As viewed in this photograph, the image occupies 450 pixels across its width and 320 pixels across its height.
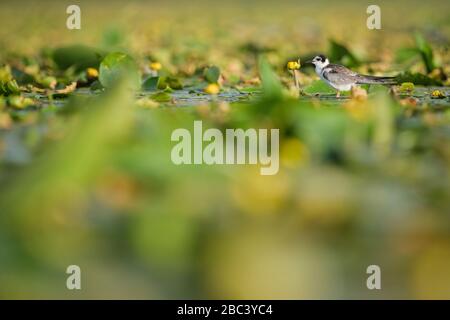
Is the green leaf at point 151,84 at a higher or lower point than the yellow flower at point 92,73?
lower

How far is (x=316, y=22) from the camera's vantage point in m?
10.9

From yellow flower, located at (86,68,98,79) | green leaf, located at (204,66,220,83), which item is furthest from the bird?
yellow flower, located at (86,68,98,79)

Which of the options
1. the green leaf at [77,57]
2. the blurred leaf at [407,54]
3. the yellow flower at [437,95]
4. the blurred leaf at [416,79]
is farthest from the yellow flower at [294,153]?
A: the blurred leaf at [407,54]

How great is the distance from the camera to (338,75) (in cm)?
464

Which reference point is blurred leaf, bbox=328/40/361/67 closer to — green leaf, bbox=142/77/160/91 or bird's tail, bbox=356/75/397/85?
bird's tail, bbox=356/75/397/85

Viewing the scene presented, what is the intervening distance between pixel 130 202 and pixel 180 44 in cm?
528

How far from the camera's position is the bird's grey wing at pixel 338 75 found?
460 centimetres

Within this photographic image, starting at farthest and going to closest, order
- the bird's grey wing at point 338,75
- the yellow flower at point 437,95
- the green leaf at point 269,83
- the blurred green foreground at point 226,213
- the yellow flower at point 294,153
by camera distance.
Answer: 1. the bird's grey wing at point 338,75
2. the yellow flower at point 437,95
3. the green leaf at point 269,83
4. the yellow flower at point 294,153
5. the blurred green foreground at point 226,213

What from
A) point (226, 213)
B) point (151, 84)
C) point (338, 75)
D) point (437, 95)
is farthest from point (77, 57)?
point (226, 213)

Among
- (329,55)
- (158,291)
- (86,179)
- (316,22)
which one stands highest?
(316,22)

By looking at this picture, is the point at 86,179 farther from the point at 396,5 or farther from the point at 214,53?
the point at 396,5

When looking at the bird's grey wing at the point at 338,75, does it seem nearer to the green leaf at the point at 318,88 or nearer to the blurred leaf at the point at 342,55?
the green leaf at the point at 318,88

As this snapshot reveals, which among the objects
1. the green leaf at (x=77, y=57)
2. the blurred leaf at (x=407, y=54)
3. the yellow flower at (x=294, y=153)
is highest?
the blurred leaf at (x=407, y=54)

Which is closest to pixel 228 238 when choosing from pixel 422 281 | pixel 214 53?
pixel 422 281
